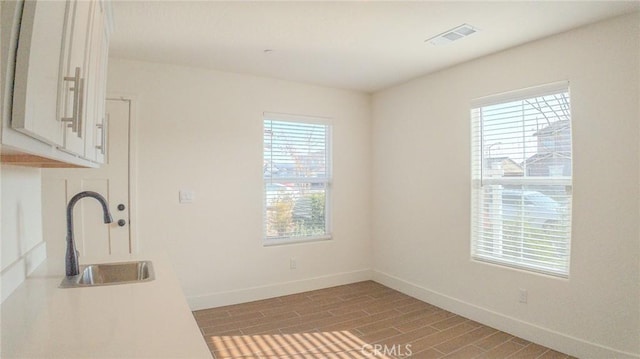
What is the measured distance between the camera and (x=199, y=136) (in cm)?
359

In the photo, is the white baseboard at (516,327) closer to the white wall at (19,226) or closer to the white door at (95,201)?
the white door at (95,201)

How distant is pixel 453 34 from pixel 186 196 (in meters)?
2.89

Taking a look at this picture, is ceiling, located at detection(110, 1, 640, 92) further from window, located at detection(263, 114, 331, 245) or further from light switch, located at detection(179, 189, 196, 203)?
light switch, located at detection(179, 189, 196, 203)

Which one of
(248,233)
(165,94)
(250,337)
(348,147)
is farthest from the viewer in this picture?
(348,147)

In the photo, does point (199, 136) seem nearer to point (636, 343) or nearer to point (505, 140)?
point (505, 140)

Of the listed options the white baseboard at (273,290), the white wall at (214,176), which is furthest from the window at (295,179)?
the white baseboard at (273,290)

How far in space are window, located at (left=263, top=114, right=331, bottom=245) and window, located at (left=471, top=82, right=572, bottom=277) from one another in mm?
1807

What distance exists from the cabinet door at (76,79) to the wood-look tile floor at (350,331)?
2.14m

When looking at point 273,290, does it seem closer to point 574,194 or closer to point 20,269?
point 20,269

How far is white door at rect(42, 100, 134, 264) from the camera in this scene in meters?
3.02

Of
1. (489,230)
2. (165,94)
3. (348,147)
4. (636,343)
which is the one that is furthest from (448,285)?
(165,94)

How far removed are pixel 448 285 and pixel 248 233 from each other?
2228 millimetres

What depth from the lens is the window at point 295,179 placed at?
4035mm

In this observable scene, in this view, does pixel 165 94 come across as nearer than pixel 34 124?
No
